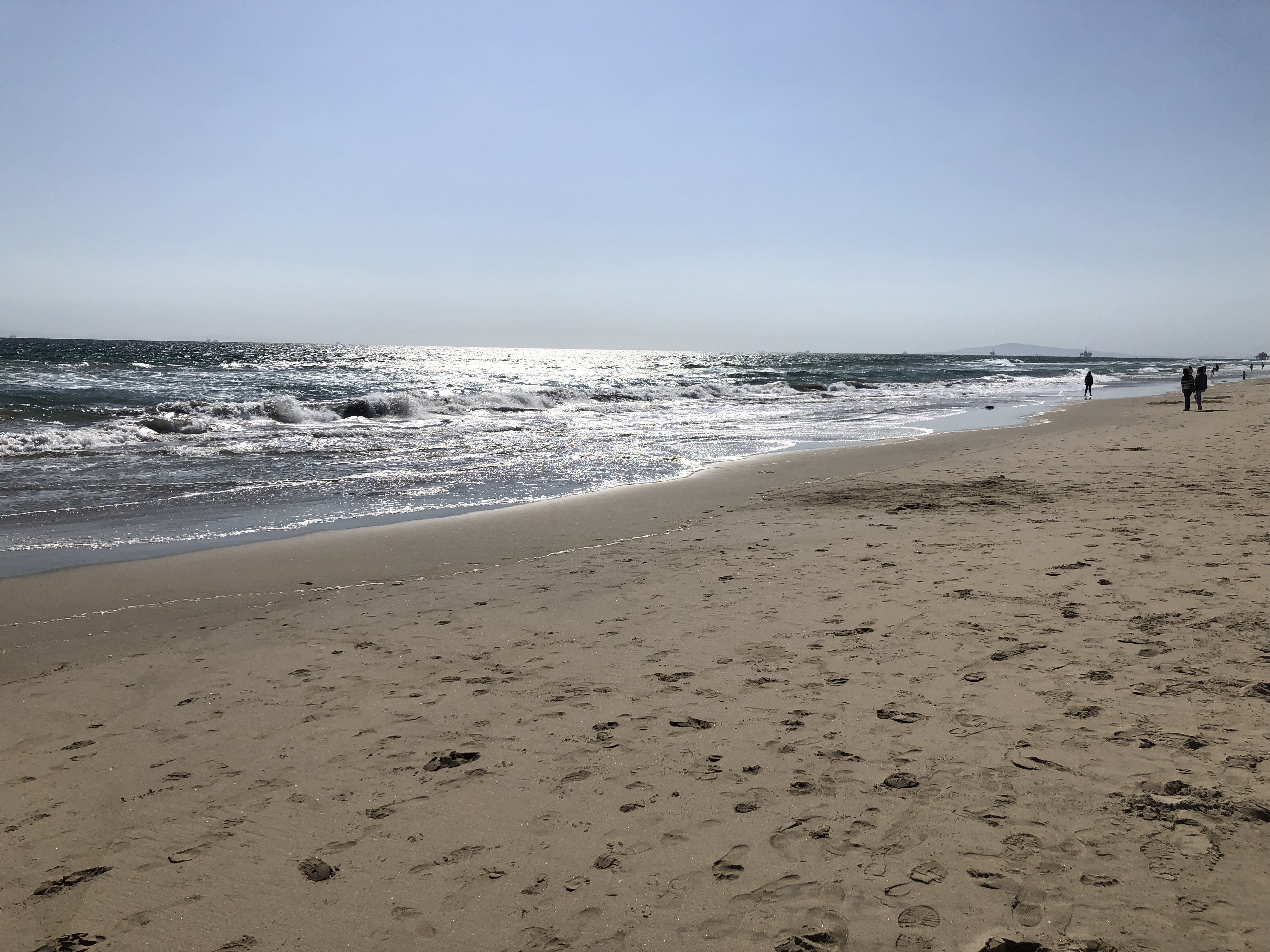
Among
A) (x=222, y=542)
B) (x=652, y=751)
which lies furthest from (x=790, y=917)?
(x=222, y=542)

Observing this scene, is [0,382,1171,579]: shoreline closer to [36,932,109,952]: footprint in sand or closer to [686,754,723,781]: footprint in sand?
[36,932,109,952]: footprint in sand

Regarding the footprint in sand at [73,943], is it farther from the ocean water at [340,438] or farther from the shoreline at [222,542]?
the ocean water at [340,438]

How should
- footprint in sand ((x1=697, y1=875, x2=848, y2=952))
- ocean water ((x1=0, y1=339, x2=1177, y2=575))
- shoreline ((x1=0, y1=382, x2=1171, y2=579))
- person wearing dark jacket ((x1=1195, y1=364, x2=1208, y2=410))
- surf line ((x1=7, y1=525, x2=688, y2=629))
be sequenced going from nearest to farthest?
footprint in sand ((x1=697, y1=875, x2=848, y2=952)) < surf line ((x1=7, y1=525, x2=688, y2=629)) < shoreline ((x1=0, y1=382, x2=1171, y2=579)) < ocean water ((x1=0, y1=339, x2=1177, y2=575)) < person wearing dark jacket ((x1=1195, y1=364, x2=1208, y2=410))

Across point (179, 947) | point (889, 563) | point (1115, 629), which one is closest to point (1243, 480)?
point (889, 563)

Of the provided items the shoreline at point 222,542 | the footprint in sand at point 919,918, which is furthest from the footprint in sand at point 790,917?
the shoreline at point 222,542

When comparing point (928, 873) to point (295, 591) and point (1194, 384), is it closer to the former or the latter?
point (295, 591)

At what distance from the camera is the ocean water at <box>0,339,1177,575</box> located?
1004cm

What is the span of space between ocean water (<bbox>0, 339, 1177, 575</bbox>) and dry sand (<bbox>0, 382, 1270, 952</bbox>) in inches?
120

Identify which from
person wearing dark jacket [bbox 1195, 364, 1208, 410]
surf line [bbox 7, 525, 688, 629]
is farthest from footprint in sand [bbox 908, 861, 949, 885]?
person wearing dark jacket [bbox 1195, 364, 1208, 410]

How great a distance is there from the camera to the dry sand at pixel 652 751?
2594 millimetres

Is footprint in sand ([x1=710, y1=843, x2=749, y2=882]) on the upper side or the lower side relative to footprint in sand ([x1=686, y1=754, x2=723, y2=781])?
lower

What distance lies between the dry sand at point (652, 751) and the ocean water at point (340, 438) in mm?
3057

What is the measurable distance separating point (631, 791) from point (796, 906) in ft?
3.09

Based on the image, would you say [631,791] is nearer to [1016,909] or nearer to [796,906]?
[796,906]
